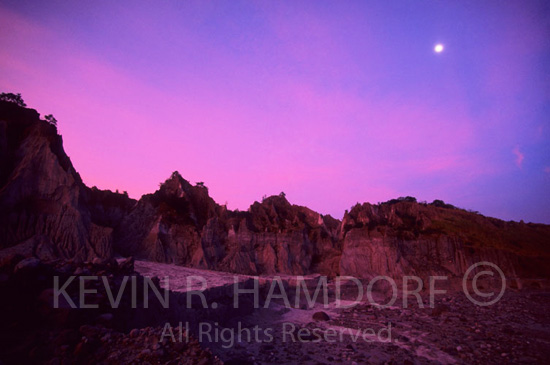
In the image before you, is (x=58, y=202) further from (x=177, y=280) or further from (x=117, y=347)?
(x=117, y=347)

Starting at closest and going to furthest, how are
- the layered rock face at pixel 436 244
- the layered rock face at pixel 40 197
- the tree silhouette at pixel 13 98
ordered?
the layered rock face at pixel 40 197, the tree silhouette at pixel 13 98, the layered rock face at pixel 436 244

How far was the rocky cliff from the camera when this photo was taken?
17.1 meters

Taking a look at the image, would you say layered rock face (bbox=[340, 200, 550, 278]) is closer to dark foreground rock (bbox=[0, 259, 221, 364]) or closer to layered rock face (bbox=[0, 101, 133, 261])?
layered rock face (bbox=[0, 101, 133, 261])

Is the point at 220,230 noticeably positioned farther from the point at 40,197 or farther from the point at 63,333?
the point at 63,333

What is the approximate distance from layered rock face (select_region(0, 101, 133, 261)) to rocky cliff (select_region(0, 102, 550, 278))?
55 millimetres

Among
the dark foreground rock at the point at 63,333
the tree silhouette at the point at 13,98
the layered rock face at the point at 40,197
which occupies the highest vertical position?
the tree silhouette at the point at 13,98

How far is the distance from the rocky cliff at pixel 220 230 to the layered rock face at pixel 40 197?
55mm

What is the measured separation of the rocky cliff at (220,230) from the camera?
17.1 metres

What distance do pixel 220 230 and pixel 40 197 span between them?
53.3 ft

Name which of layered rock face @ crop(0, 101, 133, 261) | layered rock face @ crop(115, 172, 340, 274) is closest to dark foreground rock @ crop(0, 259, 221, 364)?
layered rock face @ crop(0, 101, 133, 261)

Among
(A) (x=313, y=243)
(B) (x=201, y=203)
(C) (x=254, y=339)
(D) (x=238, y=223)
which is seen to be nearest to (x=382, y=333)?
(C) (x=254, y=339)

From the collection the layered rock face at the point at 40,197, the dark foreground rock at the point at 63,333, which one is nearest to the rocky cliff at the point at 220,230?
the layered rock face at the point at 40,197

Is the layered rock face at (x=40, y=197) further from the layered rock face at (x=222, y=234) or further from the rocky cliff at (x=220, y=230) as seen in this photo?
the layered rock face at (x=222, y=234)

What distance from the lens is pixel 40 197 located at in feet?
56.6
